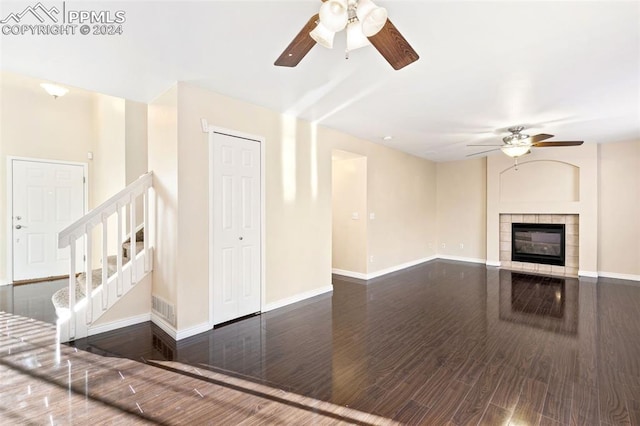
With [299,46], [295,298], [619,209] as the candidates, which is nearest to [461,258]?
[619,209]

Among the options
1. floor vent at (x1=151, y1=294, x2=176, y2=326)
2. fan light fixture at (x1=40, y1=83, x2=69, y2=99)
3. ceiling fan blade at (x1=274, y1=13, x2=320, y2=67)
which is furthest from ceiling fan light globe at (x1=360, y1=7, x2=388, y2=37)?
fan light fixture at (x1=40, y1=83, x2=69, y2=99)

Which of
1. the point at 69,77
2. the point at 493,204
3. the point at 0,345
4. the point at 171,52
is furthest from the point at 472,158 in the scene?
the point at 0,345

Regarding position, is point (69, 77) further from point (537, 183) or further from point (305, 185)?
point (537, 183)

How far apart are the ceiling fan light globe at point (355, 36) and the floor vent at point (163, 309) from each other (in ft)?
9.74

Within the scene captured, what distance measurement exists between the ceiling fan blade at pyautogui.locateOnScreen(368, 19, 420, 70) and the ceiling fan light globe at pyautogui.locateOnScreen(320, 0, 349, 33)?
244 mm

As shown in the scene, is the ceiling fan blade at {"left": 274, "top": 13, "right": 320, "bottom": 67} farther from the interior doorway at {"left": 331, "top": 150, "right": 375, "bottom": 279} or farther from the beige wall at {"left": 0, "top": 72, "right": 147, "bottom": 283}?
the beige wall at {"left": 0, "top": 72, "right": 147, "bottom": 283}

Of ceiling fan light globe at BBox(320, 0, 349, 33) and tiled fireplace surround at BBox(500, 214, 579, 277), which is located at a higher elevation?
ceiling fan light globe at BBox(320, 0, 349, 33)

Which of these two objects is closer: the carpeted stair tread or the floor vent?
the floor vent

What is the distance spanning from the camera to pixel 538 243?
6.54 m

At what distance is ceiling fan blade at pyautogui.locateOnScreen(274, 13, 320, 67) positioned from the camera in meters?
1.77

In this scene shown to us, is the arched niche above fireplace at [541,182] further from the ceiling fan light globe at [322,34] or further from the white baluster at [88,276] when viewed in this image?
the white baluster at [88,276]

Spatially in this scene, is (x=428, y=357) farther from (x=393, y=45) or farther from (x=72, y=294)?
(x=72, y=294)

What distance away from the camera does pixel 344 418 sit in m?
1.89

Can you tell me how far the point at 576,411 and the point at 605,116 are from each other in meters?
4.10
